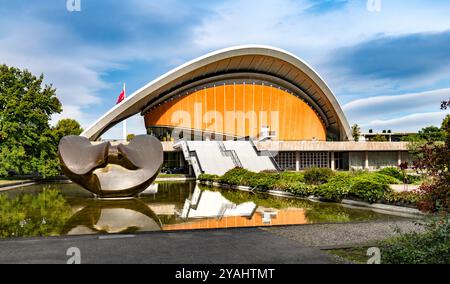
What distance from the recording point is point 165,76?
137 feet

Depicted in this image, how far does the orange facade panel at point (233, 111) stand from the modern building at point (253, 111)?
0.11 metres

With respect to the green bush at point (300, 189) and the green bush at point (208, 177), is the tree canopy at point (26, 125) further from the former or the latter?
the green bush at point (300, 189)

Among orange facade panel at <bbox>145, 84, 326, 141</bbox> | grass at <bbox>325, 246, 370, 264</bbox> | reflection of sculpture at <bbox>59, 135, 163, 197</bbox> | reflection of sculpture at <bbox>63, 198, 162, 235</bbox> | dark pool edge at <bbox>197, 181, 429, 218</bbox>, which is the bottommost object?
reflection of sculpture at <bbox>63, 198, 162, 235</bbox>

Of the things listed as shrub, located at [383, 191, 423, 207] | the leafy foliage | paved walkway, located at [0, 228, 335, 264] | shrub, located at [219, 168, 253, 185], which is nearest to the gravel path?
paved walkway, located at [0, 228, 335, 264]

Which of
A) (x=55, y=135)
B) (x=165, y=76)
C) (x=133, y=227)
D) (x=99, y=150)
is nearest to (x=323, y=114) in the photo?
(x=165, y=76)

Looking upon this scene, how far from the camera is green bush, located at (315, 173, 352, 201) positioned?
15.5 meters

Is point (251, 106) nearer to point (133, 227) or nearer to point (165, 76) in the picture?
point (165, 76)

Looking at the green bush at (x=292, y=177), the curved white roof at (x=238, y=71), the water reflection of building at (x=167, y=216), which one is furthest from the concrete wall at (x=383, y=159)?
the water reflection of building at (x=167, y=216)

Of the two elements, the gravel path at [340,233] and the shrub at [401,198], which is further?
the shrub at [401,198]

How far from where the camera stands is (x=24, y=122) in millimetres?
29172

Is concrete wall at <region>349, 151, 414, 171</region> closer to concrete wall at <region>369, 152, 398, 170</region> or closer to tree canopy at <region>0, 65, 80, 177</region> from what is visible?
concrete wall at <region>369, 152, 398, 170</region>

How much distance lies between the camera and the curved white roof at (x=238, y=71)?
42062mm

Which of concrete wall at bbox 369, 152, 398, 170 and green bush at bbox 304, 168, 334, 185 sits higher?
concrete wall at bbox 369, 152, 398, 170

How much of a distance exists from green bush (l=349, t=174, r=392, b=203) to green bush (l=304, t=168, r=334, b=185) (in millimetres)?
5552
